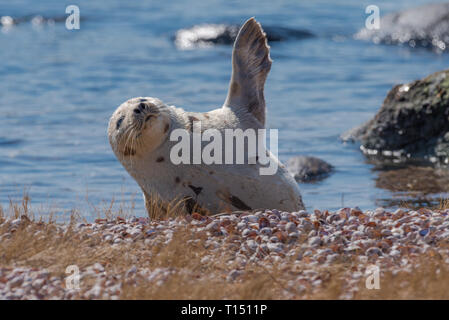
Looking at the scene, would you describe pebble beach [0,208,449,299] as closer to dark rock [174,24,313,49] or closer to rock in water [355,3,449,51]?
rock in water [355,3,449,51]

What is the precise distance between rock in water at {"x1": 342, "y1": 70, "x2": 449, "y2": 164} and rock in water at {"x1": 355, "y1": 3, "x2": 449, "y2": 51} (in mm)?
9437

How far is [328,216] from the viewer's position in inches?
258

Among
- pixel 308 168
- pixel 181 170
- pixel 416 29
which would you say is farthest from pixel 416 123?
pixel 416 29

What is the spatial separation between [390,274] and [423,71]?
1446 centimetres

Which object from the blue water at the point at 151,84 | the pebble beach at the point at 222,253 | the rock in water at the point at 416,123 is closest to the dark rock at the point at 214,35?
the blue water at the point at 151,84

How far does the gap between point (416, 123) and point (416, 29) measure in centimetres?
1070

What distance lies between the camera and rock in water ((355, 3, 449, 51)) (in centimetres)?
2169

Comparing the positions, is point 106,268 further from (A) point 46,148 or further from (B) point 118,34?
(B) point 118,34

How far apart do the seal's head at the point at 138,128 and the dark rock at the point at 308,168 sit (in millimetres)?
4758

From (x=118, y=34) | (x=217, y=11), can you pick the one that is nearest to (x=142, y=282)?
(x=118, y=34)

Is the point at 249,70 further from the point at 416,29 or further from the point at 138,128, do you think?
the point at 416,29

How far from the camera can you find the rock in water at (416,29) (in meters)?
21.7

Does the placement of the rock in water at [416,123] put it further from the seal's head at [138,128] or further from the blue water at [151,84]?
the seal's head at [138,128]

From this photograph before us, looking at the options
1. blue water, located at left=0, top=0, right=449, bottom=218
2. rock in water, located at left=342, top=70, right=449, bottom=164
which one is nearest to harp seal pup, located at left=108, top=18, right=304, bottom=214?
blue water, located at left=0, top=0, right=449, bottom=218
